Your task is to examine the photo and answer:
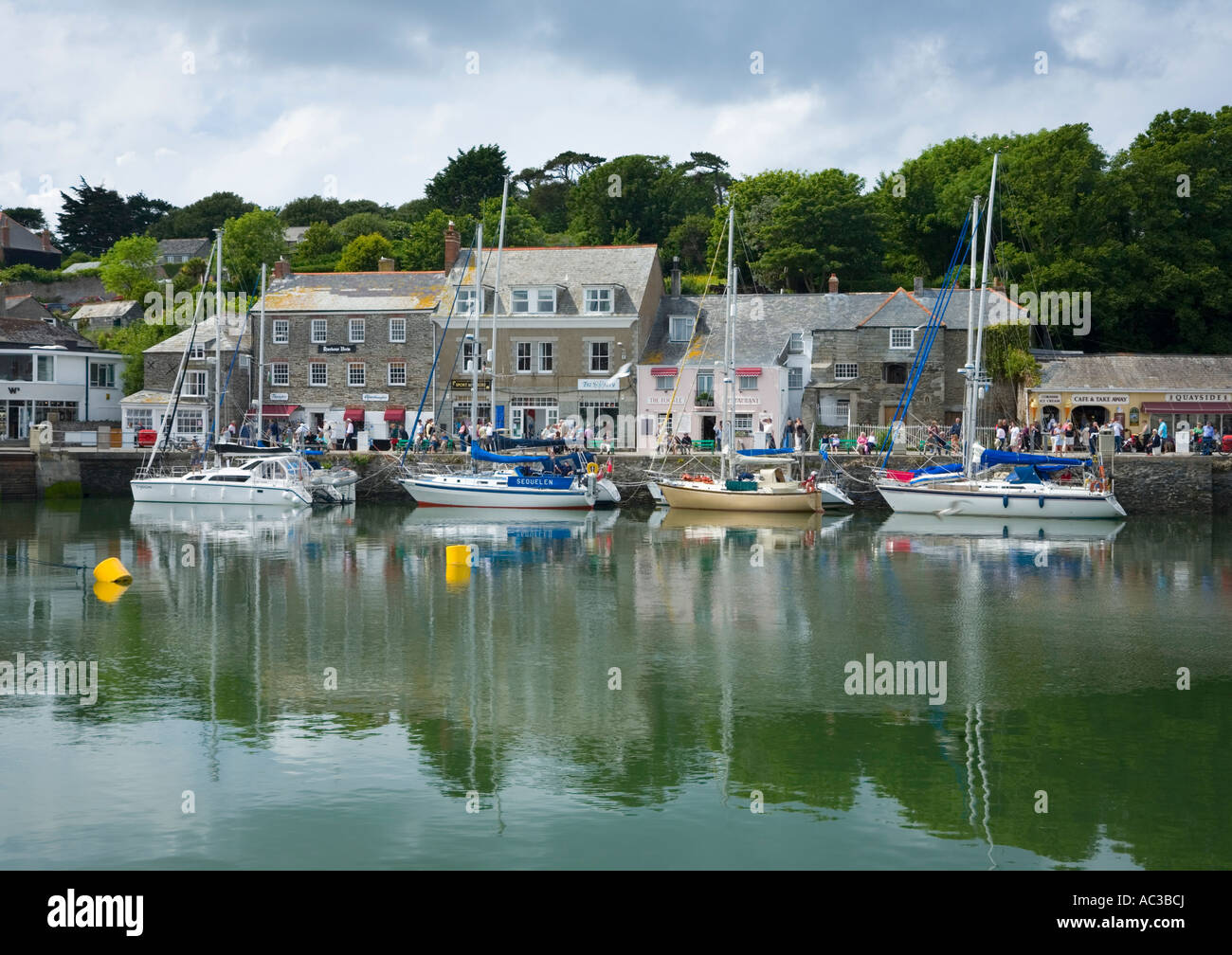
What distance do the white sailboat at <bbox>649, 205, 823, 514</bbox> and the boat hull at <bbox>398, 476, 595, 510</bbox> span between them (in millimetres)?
Result: 3477

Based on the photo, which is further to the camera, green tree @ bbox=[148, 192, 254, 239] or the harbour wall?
green tree @ bbox=[148, 192, 254, 239]

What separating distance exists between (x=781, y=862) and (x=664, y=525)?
102 feet

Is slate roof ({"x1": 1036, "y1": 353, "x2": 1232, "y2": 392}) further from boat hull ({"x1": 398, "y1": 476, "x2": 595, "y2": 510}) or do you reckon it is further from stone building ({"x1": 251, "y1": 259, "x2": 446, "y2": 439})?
stone building ({"x1": 251, "y1": 259, "x2": 446, "y2": 439})

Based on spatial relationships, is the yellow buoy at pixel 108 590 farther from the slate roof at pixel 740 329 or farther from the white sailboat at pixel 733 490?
the slate roof at pixel 740 329

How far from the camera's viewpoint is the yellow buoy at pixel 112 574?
28953mm

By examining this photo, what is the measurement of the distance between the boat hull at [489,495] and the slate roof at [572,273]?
15.0 m

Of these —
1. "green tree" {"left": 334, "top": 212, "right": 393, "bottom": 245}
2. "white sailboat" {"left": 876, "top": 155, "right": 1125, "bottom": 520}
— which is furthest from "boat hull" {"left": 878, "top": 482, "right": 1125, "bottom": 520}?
"green tree" {"left": 334, "top": 212, "right": 393, "bottom": 245}

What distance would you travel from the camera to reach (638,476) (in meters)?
51.4

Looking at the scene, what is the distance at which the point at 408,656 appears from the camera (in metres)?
20.9

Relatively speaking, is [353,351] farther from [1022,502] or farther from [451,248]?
[1022,502]

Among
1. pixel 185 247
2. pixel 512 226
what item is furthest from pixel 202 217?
pixel 512 226

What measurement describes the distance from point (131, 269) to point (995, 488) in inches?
2792

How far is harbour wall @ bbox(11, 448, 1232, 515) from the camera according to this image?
157ft
